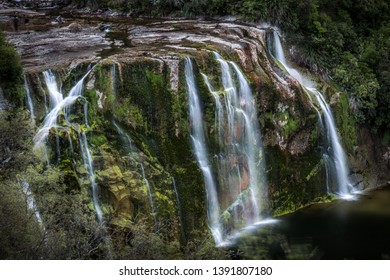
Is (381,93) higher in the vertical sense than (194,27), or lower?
lower

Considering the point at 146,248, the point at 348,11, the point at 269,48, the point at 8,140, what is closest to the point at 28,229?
the point at 146,248

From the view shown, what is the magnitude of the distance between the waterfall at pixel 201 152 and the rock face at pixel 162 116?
265 mm

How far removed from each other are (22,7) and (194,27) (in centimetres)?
1462

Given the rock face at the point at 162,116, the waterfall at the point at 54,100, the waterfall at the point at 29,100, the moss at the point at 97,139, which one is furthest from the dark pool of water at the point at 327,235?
the waterfall at the point at 29,100

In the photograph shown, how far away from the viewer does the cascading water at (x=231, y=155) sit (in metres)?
18.8

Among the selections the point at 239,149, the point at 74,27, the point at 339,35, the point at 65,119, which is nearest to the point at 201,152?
the point at 239,149

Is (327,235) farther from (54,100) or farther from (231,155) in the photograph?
(54,100)

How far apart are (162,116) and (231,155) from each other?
334 centimetres

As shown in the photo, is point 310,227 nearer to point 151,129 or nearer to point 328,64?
point 151,129

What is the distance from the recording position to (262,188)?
20.5 metres

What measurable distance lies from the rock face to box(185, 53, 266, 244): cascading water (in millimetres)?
283

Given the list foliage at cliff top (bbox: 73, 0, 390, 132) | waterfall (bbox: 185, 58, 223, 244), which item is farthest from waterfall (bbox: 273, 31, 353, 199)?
waterfall (bbox: 185, 58, 223, 244)

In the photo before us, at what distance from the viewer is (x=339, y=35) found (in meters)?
27.5

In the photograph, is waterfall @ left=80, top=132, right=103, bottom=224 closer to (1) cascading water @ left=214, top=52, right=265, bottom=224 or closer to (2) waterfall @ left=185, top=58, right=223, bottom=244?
(2) waterfall @ left=185, top=58, right=223, bottom=244
